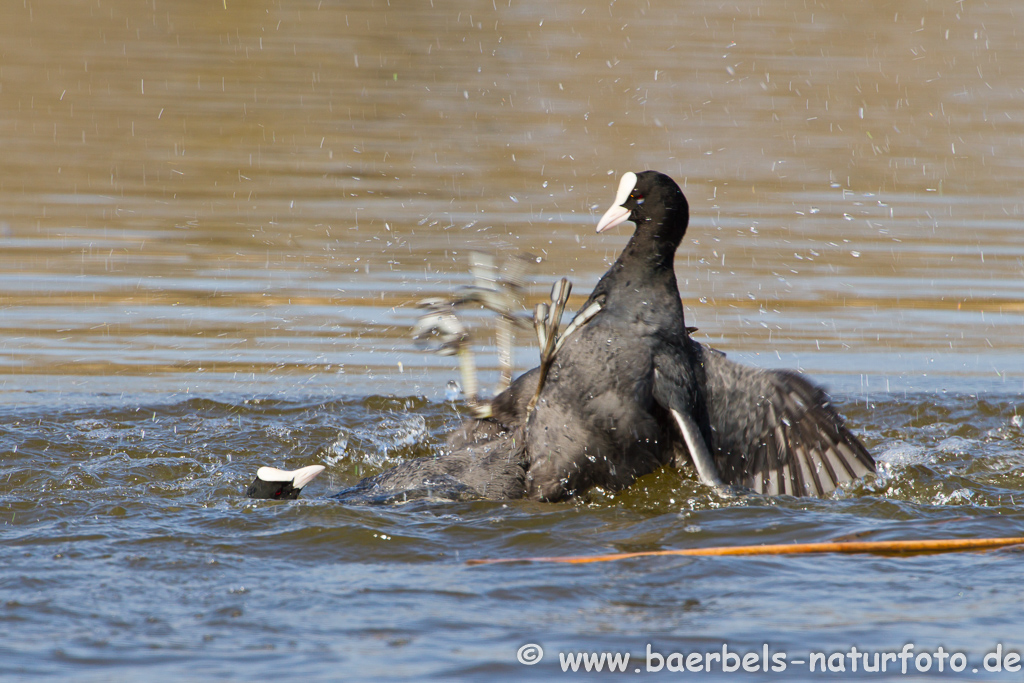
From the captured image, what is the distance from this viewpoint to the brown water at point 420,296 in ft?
10.4

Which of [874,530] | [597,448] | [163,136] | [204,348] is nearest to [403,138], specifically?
[163,136]

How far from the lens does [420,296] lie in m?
7.34

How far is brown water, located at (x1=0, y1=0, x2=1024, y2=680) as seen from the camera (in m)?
3.18

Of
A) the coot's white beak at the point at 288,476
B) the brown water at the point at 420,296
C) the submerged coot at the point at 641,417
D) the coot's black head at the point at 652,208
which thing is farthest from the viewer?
the coot's black head at the point at 652,208

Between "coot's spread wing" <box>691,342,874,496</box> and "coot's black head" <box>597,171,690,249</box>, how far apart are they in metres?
0.46

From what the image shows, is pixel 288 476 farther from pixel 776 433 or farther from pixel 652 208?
pixel 776 433

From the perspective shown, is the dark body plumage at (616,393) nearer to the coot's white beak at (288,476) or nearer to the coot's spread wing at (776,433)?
the coot's spread wing at (776,433)

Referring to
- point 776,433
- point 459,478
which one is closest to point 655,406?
point 776,433

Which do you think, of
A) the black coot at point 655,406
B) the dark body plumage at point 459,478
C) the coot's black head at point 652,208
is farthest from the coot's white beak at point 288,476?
the coot's black head at point 652,208

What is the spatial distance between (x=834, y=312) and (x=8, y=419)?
15.4ft

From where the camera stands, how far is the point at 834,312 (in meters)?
7.43

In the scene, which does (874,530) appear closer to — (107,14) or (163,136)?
(163,136)

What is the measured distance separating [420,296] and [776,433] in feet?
10.2

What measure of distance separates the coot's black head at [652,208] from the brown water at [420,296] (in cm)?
99
